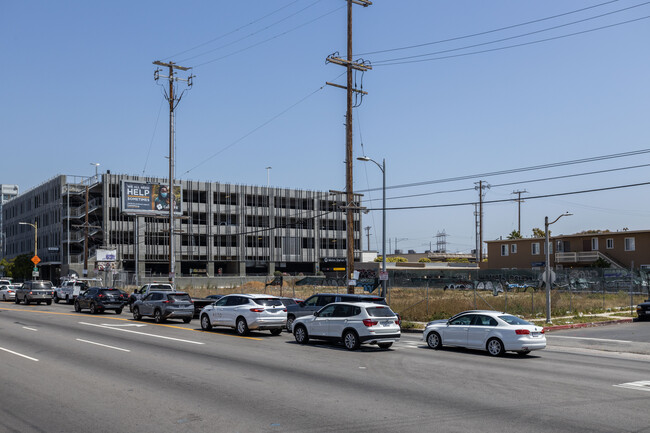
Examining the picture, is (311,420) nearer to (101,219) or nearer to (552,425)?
(552,425)

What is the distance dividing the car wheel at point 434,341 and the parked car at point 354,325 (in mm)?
1323

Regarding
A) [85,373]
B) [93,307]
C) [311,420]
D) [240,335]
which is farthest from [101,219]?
[311,420]

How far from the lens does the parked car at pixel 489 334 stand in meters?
19.2

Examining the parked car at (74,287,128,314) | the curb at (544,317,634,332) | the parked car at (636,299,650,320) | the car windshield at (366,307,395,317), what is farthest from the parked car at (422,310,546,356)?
the parked car at (74,287,128,314)

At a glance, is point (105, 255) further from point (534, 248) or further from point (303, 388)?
point (303, 388)

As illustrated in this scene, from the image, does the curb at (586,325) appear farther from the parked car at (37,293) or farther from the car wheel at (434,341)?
the parked car at (37,293)

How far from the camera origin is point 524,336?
1923 cm

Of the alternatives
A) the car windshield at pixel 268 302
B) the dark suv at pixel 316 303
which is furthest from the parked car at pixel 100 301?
the car windshield at pixel 268 302

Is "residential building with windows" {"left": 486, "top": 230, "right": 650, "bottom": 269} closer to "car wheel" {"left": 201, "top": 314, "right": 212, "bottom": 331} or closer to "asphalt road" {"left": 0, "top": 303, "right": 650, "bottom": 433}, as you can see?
"car wheel" {"left": 201, "top": 314, "right": 212, "bottom": 331}

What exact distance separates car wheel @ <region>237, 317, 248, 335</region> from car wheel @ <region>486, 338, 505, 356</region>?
958 cm

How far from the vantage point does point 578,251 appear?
7269 cm

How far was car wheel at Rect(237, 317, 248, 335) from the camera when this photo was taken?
79.9 ft

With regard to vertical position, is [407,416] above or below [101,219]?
below

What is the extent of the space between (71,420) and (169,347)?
1028cm
